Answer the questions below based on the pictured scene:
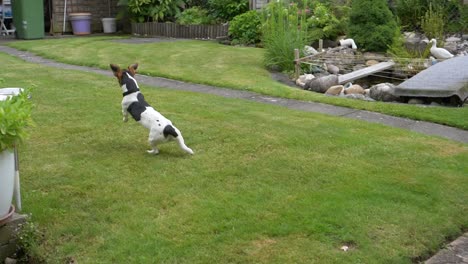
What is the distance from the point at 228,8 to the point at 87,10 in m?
4.94

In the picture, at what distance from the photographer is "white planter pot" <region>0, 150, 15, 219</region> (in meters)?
3.98

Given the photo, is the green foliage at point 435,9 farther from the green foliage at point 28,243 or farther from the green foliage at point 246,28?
the green foliage at point 28,243

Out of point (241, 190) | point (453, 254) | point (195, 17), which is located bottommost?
point (453, 254)

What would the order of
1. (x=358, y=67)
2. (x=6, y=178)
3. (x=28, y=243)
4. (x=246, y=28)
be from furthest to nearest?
(x=246, y=28), (x=358, y=67), (x=28, y=243), (x=6, y=178)

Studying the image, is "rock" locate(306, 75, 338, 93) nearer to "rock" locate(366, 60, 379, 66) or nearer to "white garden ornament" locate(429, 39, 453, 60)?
"rock" locate(366, 60, 379, 66)

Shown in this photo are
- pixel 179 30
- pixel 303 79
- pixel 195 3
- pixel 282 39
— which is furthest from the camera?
pixel 195 3

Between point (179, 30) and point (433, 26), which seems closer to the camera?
point (433, 26)

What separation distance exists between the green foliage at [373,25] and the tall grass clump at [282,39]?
50.9 inches

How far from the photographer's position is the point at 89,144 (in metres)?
6.37

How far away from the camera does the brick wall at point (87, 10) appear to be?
61.6 ft

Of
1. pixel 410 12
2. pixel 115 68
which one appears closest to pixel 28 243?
pixel 115 68

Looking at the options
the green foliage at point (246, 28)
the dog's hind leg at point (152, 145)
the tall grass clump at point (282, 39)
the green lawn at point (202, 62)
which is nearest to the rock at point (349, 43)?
the tall grass clump at point (282, 39)

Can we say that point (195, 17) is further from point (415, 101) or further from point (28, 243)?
point (28, 243)

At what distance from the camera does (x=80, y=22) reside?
61.2ft
